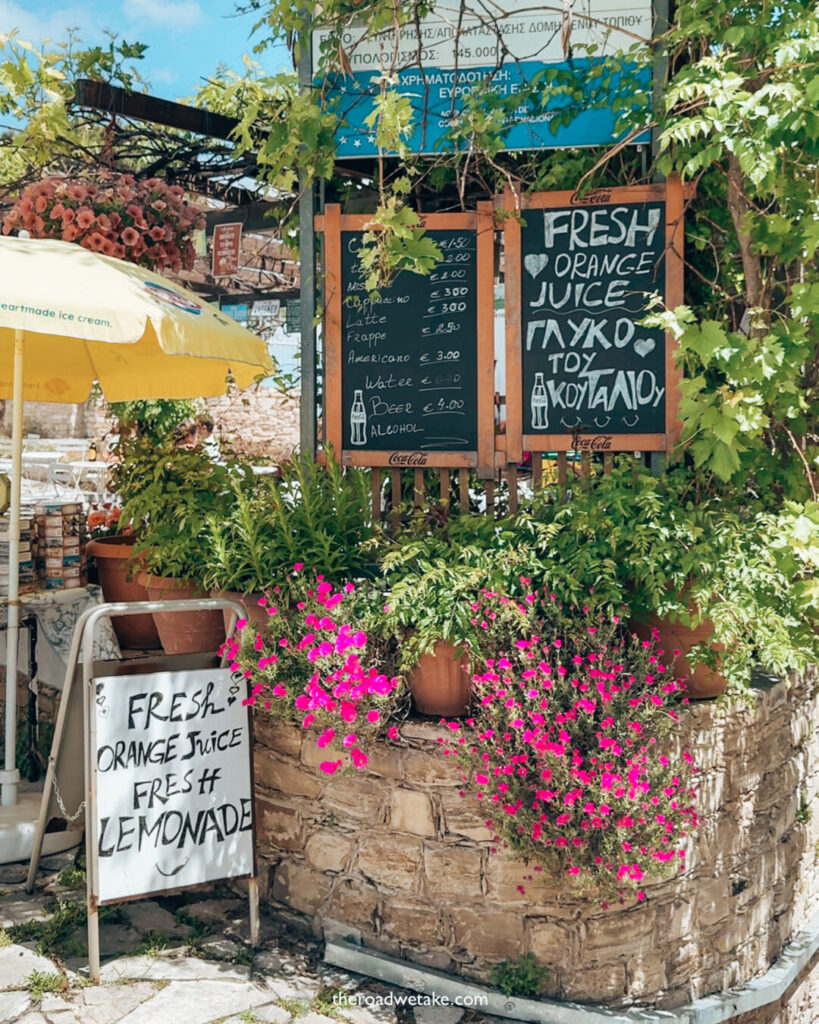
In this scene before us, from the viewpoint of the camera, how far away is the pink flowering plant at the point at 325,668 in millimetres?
3095

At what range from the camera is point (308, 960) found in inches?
127

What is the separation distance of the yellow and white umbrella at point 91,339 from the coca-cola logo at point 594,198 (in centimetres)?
139

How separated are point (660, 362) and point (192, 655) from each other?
7.02 feet

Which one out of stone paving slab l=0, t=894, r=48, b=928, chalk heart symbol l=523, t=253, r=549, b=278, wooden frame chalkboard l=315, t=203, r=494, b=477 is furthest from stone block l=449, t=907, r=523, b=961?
chalk heart symbol l=523, t=253, r=549, b=278

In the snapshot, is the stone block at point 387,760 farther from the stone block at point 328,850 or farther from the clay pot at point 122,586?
the clay pot at point 122,586

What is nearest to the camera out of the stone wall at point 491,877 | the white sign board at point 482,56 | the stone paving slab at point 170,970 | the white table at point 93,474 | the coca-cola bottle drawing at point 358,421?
the stone paving slab at point 170,970

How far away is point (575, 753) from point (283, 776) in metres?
1.10

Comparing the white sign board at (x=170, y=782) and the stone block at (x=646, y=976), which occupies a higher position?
the white sign board at (x=170, y=782)

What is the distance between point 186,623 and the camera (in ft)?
12.7

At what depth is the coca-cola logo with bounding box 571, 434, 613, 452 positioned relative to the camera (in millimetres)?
3992

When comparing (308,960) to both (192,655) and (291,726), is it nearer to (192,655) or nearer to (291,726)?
(291,726)

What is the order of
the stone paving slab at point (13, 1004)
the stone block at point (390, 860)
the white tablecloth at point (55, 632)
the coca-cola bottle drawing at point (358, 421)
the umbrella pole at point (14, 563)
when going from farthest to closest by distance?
the coca-cola bottle drawing at point (358, 421), the white tablecloth at point (55, 632), the umbrella pole at point (14, 563), the stone block at point (390, 860), the stone paving slab at point (13, 1004)

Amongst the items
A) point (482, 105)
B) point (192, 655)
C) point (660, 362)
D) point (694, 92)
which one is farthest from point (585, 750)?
point (482, 105)

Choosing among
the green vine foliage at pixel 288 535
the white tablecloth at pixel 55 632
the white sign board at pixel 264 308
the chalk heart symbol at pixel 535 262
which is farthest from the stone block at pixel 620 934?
the white sign board at pixel 264 308
